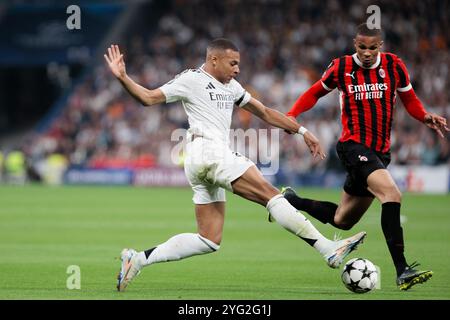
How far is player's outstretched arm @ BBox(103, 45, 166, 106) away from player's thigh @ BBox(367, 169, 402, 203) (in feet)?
7.79

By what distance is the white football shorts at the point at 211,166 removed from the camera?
8.46 metres

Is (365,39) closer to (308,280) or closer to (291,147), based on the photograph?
(308,280)

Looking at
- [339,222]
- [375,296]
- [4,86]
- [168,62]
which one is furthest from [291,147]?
[375,296]

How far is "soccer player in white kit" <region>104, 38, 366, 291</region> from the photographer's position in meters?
8.45

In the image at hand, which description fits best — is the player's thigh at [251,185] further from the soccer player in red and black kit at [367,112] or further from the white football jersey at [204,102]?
the soccer player in red and black kit at [367,112]

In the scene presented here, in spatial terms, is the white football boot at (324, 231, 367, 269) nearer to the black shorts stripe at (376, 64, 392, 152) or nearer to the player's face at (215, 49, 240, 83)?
the black shorts stripe at (376, 64, 392, 152)

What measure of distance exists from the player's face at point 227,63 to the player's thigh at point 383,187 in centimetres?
176

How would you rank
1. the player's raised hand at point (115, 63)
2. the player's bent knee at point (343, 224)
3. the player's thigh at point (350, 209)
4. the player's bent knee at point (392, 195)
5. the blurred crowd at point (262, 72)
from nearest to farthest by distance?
1. the player's raised hand at point (115, 63)
2. the player's bent knee at point (392, 195)
3. the player's thigh at point (350, 209)
4. the player's bent knee at point (343, 224)
5. the blurred crowd at point (262, 72)

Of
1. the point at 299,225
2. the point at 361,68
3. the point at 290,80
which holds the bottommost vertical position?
the point at 299,225

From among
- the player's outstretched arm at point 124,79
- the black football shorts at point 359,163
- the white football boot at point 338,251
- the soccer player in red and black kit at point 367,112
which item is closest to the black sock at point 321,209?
the soccer player in red and black kit at point 367,112

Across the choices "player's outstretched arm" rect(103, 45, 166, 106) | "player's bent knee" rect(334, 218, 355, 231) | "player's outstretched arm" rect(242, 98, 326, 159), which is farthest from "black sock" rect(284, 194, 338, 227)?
"player's outstretched arm" rect(103, 45, 166, 106)

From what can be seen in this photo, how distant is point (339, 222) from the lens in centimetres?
1013

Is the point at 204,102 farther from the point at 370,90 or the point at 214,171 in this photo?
the point at 370,90
